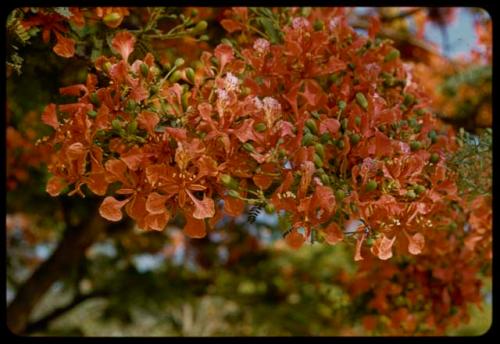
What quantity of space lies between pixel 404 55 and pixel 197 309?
2162 mm

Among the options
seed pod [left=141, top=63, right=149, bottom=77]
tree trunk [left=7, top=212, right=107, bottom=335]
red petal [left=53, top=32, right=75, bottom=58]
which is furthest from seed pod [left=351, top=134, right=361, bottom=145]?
tree trunk [left=7, top=212, right=107, bottom=335]

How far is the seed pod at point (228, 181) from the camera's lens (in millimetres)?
1659

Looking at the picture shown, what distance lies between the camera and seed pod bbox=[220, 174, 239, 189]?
1659mm

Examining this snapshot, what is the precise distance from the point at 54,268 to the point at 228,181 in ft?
8.31

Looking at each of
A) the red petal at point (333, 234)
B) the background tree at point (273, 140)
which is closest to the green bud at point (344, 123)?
the background tree at point (273, 140)

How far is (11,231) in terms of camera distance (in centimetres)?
544

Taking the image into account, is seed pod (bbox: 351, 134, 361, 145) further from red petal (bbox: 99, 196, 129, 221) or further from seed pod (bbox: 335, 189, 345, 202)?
red petal (bbox: 99, 196, 129, 221)

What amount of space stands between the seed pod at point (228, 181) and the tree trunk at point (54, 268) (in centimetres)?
232

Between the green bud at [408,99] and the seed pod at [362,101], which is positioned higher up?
the seed pod at [362,101]

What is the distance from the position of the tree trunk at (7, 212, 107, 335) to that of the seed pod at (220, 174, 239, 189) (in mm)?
2316

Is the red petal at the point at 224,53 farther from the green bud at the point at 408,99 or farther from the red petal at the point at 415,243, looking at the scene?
the red petal at the point at 415,243

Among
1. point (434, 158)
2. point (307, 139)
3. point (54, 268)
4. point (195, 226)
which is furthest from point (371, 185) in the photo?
point (54, 268)

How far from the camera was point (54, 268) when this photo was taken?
392 centimetres
